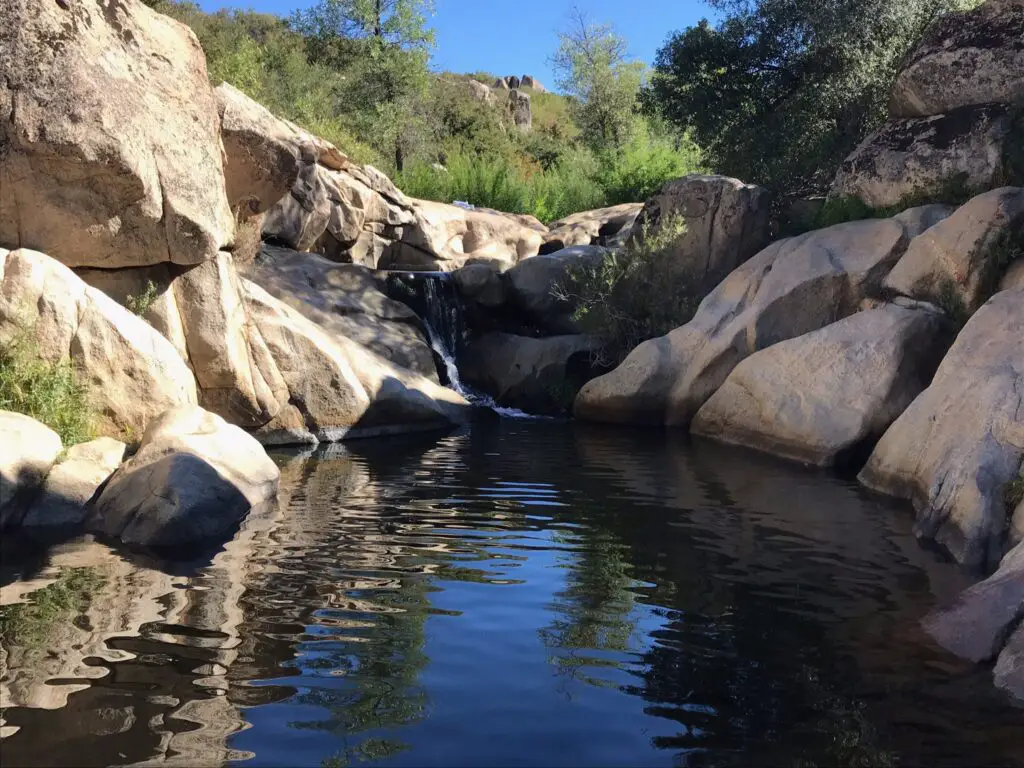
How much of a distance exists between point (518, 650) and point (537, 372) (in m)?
13.7

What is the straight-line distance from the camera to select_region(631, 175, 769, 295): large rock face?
1928 cm

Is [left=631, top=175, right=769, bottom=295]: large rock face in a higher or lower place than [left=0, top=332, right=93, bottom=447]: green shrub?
higher

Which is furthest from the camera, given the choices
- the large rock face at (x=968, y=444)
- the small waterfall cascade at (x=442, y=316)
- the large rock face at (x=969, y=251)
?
the small waterfall cascade at (x=442, y=316)

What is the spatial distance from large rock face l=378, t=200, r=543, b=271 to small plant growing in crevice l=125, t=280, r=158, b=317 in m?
10.6

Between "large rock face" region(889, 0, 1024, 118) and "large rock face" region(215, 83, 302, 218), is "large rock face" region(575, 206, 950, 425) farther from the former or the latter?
"large rock face" region(215, 83, 302, 218)

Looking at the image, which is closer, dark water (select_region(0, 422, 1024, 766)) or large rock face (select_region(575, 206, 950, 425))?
dark water (select_region(0, 422, 1024, 766))

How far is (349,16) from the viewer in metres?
34.5

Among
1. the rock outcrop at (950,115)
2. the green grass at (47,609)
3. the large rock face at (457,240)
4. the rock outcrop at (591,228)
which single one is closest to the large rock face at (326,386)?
the large rock face at (457,240)

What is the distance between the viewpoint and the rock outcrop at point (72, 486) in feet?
27.8

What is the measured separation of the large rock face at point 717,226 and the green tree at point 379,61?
15663 mm

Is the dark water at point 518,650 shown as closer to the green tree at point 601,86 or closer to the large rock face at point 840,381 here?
the large rock face at point 840,381

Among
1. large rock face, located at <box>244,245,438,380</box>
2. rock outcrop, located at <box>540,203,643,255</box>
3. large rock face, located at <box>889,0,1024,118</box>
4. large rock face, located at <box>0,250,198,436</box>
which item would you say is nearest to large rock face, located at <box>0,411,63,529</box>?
large rock face, located at <box>0,250,198,436</box>

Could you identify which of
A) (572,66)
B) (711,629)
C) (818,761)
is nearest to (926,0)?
(711,629)

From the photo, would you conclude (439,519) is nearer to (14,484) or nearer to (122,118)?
(14,484)
